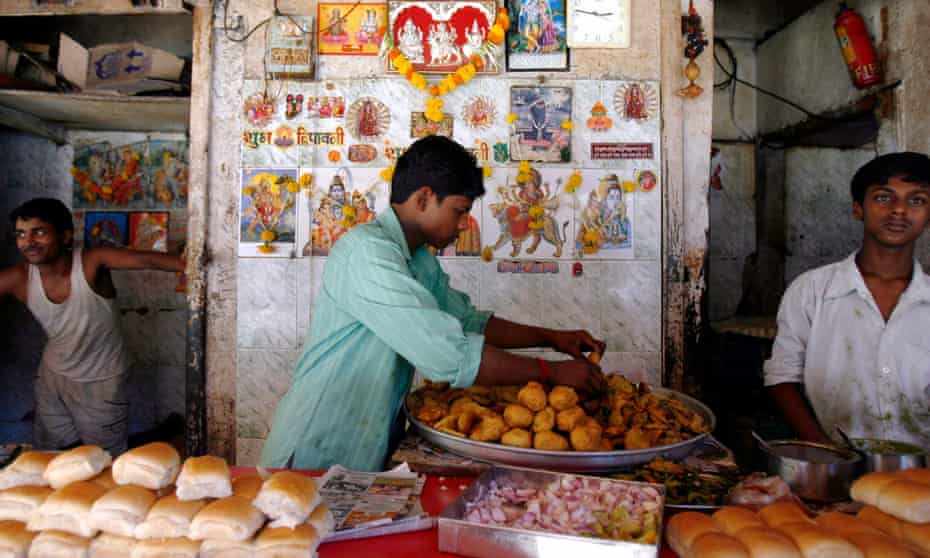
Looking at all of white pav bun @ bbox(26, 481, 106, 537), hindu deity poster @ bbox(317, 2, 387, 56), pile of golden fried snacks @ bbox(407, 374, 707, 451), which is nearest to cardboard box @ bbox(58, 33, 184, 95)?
hindu deity poster @ bbox(317, 2, 387, 56)

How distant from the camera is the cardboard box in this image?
11.6 feet

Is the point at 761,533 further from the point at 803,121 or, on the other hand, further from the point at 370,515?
the point at 803,121

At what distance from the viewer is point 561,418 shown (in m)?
1.69

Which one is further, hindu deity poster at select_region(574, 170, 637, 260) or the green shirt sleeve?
hindu deity poster at select_region(574, 170, 637, 260)

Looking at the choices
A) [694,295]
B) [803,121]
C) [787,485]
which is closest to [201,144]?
[694,295]

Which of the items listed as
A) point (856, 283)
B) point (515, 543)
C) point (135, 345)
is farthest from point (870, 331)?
point (135, 345)

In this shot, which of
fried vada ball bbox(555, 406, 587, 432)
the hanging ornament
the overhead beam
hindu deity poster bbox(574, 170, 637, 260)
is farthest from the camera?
the overhead beam

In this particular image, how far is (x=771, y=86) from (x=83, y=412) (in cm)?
563

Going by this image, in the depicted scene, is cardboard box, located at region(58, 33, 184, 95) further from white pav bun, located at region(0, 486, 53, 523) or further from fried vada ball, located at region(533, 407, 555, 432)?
fried vada ball, located at region(533, 407, 555, 432)

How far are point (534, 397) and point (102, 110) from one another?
3.68 m

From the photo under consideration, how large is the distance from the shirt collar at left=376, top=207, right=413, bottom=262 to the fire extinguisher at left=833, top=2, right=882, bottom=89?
3.23m

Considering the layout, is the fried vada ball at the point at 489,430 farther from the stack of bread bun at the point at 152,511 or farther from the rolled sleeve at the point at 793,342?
the rolled sleeve at the point at 793,342

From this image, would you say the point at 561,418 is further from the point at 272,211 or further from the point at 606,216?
the point at 272,211

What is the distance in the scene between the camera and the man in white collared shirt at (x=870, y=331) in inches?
87.1
